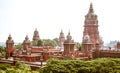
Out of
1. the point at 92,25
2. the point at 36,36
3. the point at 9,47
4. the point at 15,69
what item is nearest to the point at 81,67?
the point at 15,69

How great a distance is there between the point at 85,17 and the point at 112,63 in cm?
2746

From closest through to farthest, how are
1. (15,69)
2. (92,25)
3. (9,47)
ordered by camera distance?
(15,69), (9,47), (92,25)

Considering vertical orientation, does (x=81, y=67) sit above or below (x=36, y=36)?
below

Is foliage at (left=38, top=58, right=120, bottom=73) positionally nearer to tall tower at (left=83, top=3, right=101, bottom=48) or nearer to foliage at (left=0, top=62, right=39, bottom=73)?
foliage at (left=0, top=62, right=39, bottom=73)

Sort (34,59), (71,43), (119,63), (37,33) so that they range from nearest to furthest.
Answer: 1. (119,63)
2. (71,43)
3. (34,59)
4. (37,33)

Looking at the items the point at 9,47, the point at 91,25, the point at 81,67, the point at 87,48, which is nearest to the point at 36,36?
the point at 91,25

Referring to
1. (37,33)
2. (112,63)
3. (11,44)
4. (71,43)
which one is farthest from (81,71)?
(37,33)

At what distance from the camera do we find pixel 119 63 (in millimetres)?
35875

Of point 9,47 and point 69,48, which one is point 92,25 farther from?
point 9,47

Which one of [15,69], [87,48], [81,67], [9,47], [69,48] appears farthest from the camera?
[9,47]

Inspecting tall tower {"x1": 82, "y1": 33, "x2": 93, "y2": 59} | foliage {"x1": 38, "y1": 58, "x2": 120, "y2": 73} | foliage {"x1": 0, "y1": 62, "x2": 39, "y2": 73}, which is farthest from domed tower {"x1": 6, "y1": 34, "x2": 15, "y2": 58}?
foliage {"x1": 38, "y1": 58, "x2": 120, "y2": 73}

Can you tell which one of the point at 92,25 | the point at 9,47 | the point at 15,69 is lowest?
the point at 15,69

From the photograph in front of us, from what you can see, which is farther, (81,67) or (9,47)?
(9,47)

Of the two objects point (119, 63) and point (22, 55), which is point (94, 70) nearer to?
point (119, 63)
